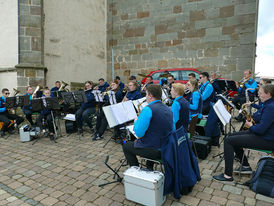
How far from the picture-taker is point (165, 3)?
36.2ft

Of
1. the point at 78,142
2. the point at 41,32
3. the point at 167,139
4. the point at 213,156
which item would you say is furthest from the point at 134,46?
the point at 167,139

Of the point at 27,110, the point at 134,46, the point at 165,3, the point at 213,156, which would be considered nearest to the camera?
the point at 213,156

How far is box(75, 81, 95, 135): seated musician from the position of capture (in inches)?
247

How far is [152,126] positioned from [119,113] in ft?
5.25

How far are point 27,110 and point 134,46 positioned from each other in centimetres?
717

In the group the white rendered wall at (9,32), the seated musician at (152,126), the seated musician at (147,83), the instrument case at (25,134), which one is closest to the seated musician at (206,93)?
the seated musician at (147,83)

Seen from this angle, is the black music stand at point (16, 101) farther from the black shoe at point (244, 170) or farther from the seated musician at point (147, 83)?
the black shoe at point (244, 170)

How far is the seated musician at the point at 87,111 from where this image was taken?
6273 mm

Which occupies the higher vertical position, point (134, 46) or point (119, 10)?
point (119, 10)

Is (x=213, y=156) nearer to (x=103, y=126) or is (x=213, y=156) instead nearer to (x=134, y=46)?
(x=103, y=126)

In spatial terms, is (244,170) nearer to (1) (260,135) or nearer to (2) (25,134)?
(1) (260,135)

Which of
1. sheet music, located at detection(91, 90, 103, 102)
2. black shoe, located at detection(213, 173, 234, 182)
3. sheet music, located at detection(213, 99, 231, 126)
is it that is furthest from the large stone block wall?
black shoe, located at detection(213, 173, 234, 182)

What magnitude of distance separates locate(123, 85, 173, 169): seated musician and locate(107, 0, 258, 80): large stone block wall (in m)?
8.28

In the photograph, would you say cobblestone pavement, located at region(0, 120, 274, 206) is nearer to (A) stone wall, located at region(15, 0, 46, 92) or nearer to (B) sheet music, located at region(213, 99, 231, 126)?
(B) sheet music, located at region(213, 99, 231, 126)
